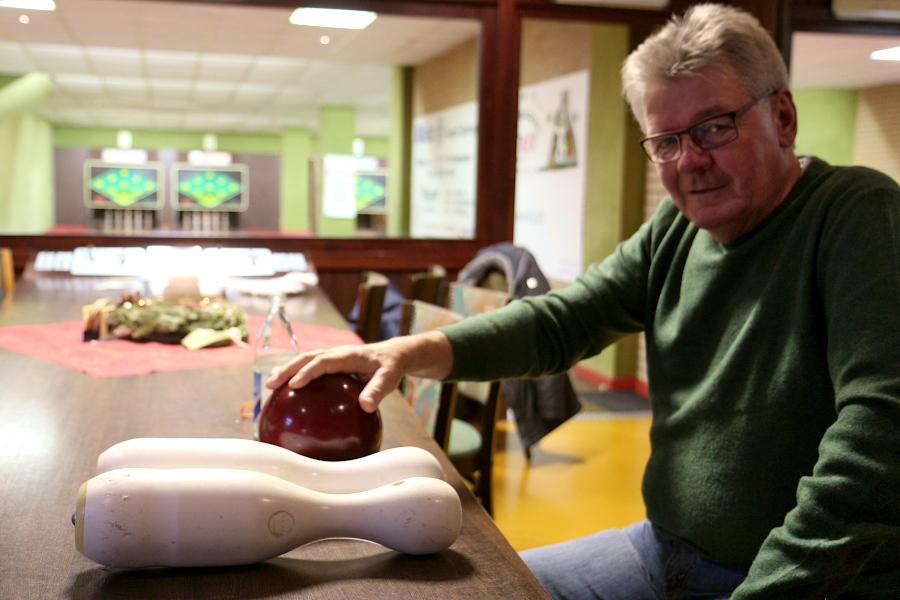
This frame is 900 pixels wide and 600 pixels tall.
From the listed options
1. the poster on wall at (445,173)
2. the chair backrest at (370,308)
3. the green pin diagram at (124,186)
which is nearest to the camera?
the chair backrest at (370,308)

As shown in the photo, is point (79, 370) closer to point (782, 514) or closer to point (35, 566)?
point (35, 566)

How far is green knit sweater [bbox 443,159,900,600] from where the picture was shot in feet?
3.29

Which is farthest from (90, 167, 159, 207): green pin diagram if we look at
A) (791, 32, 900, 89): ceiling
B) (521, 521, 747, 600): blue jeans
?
(521, 521, 747, 600): blue jeans

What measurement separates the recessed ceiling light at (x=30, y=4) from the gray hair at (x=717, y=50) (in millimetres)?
3934

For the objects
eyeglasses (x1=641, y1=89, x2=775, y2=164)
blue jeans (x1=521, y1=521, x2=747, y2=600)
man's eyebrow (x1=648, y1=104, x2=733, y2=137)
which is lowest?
blue jeans (x1=521, y1=521, x2=747, y2=600)

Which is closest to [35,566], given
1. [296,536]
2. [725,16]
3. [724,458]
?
[296,536]

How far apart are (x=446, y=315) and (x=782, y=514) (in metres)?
0.99

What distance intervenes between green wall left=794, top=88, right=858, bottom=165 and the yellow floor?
489 cm

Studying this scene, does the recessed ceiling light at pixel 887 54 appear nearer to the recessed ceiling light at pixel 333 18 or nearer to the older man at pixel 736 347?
the recessed ceiling light at pixel 333 18

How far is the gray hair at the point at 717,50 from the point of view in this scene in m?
1.27

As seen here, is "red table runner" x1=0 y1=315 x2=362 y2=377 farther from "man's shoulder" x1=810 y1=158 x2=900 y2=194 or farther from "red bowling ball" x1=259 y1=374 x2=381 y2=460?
"man's shoulder" x1=810 y1=158 x2=900 y2=194

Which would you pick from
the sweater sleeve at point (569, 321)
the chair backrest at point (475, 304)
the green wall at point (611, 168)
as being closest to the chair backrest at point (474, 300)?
the chair backrest at point (475, 304)

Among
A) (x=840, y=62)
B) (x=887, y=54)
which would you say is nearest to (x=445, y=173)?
(x=887, y=54)

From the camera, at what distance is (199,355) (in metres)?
2.02
